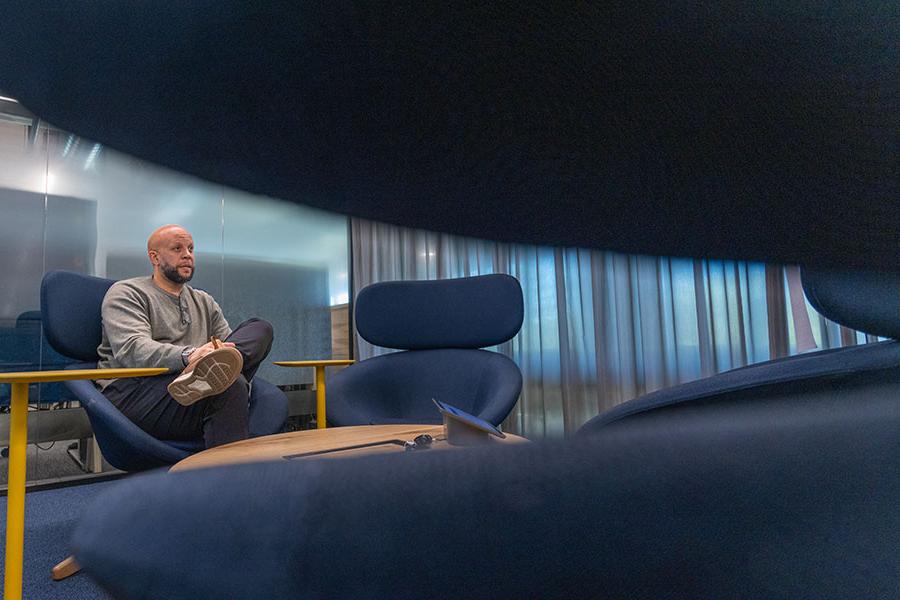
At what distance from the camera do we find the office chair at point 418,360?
1.94 m

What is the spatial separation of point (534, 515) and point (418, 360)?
79.8 inches

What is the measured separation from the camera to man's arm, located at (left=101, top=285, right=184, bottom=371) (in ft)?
5.20

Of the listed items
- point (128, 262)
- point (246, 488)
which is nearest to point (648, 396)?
point (246, 488)

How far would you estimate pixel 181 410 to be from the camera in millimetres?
1504

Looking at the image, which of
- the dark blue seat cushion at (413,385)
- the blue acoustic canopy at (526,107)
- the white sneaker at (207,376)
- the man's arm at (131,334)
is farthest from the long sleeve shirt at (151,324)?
the blue acoustic canopy at (526,107)

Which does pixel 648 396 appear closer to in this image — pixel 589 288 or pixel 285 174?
pixel 589 288

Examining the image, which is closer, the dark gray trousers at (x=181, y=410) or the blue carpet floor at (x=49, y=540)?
the blue carpet floor at (x=49, y=540)

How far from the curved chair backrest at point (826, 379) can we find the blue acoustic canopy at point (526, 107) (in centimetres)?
1

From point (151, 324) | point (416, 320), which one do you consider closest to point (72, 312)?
point (151, 324)

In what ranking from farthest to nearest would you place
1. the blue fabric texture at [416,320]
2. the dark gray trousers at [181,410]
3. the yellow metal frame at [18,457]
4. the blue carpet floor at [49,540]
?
1. the blue fabric texture at [416,320]
2. the dark gray trousers at [181,410]
3. the blue carpet floor at [49,540]
4. the yellow metal frame at [18,457]

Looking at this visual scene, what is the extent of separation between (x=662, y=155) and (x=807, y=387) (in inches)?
4.2

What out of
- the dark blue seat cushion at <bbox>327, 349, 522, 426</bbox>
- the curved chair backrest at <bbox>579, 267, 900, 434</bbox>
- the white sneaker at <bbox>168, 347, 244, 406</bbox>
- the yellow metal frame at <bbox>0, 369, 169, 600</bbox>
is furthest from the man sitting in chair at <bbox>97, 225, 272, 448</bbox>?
the curved chair backrest at <bbox>579, 267, 900, 434</bbox>

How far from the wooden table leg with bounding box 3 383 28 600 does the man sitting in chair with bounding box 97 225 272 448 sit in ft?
1.02

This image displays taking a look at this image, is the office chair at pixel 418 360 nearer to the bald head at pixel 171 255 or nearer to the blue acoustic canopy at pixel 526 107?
the bald head at pixel 171 255
